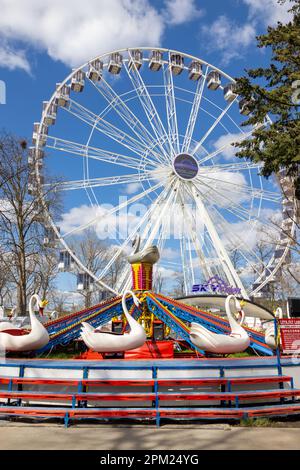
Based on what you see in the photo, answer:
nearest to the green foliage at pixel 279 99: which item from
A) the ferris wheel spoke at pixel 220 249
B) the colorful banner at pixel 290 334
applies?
the colorful banner at pixel 290 334

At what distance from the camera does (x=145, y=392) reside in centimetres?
751

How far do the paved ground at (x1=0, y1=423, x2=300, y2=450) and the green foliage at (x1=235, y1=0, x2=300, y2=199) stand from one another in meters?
7.50

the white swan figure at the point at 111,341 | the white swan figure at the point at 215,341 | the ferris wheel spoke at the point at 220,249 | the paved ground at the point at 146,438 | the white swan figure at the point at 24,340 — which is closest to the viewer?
the paved ground at the point at 146,438

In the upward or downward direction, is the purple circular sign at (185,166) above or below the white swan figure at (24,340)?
above

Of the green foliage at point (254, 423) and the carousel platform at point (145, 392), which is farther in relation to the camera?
the carousel platform at point (145, 392)

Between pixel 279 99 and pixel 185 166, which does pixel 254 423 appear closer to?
pixel 279 99

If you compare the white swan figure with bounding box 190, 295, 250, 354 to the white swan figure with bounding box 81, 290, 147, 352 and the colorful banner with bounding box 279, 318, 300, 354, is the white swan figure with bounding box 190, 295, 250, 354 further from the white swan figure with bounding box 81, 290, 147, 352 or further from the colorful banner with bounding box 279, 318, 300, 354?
the white swan figure with bounding box 81, 290, 147, 352

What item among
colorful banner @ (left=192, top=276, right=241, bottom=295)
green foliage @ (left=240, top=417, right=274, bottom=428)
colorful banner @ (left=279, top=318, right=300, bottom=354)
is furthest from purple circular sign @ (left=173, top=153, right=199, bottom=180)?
green foliage @ (left=240, top=417, right=274, bottom=428)

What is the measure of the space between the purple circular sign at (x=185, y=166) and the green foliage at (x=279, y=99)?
40.6ft

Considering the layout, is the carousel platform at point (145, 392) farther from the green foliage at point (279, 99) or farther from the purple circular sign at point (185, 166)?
the purple circular sign at point (185, 166)

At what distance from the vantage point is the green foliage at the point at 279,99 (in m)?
11.8

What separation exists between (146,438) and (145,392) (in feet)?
5.61

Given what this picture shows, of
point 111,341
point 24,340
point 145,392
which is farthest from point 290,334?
point 24,340
